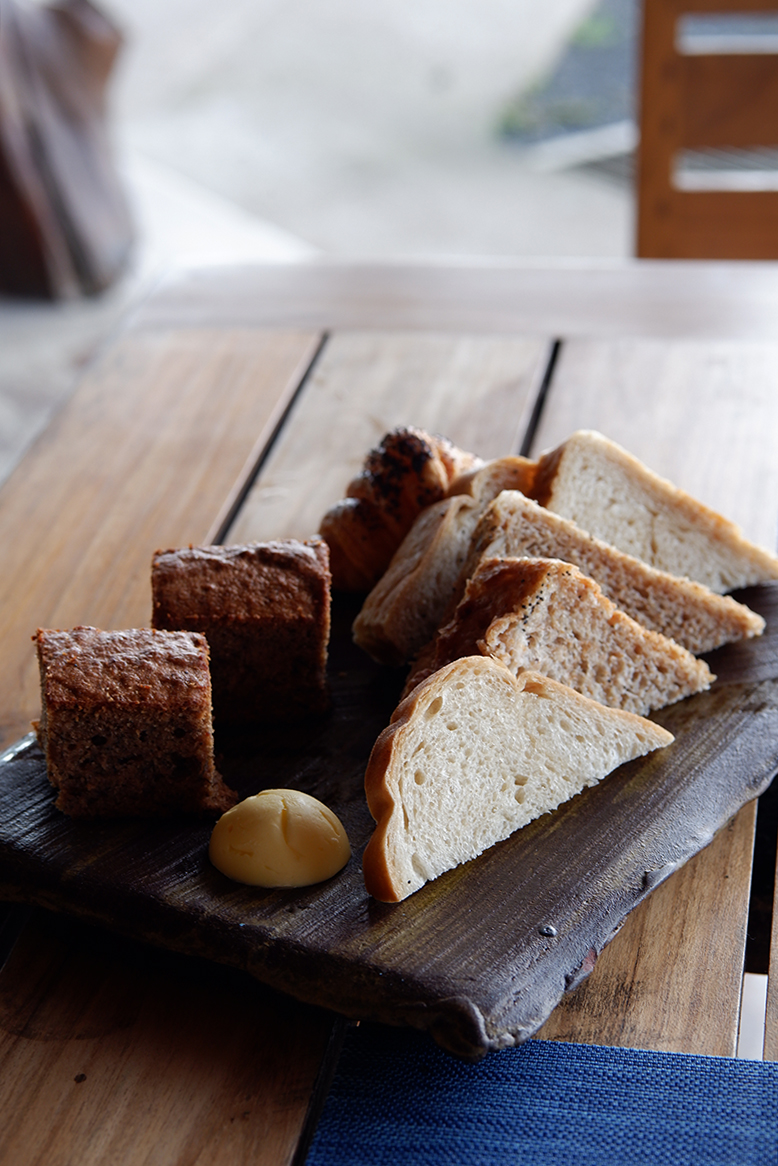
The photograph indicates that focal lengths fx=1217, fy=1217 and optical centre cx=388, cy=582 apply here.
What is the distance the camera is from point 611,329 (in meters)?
2.59

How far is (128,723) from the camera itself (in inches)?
51.2

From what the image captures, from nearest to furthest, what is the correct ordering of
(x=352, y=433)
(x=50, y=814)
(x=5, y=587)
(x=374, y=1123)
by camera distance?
1. (x=374, y=1123)
2. (x=50, y=814)
3. (x=5, y=587)
4. (x=352, y=433)

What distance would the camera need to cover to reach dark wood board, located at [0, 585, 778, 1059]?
44.5 inches

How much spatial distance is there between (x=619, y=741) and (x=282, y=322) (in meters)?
1.58

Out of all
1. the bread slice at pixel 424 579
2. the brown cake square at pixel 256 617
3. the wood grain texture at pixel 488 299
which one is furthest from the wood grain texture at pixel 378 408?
the brown cake square at pixel 256 617

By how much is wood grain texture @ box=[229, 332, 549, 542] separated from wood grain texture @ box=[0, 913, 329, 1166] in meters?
0.92

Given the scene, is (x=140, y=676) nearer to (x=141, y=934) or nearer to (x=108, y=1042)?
(x=141, y=934)

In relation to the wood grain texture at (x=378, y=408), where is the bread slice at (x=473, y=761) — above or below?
above

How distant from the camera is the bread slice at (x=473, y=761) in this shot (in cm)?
125

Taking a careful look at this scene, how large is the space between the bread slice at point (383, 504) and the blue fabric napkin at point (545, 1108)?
0.78 metres

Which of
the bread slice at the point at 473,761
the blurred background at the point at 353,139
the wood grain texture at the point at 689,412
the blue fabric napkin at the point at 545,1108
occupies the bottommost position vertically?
the blurred background at the point at 353,139

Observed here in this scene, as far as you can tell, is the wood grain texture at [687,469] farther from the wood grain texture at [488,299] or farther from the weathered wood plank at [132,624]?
the weathered wood plank at [132,624]

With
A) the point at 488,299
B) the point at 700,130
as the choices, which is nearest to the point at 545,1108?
the point at 488,299

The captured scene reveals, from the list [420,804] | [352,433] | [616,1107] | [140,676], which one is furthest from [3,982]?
[352,433]
